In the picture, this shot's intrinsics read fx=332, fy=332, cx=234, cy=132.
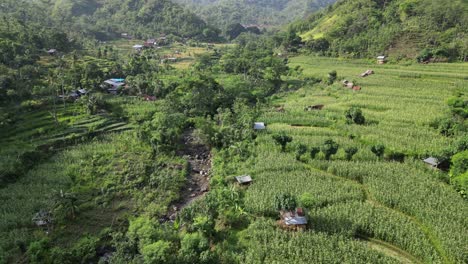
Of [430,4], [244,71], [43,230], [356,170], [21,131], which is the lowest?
[43,230]

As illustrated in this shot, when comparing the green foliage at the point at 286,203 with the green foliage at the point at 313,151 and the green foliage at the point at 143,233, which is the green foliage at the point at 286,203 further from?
the green foliage at the point at 313,151

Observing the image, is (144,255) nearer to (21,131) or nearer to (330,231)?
(330,231)

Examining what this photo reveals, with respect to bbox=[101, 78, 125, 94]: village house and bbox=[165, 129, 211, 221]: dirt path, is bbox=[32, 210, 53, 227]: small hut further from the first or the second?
bbox=[101, 78, 125, 94]: village house

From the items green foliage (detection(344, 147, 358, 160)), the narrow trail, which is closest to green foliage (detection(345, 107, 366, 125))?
green foliage (detection(344, 147, 358, 160))

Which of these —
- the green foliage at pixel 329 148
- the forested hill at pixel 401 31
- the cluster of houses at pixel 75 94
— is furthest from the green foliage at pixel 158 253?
the forested hill at pixel 401 31

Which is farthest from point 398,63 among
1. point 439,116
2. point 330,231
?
point 330,231
